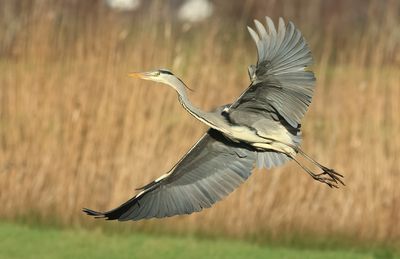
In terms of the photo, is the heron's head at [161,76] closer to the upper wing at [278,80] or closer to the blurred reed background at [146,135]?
the upper wing at [278,80]

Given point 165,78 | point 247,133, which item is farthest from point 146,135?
point 165,78

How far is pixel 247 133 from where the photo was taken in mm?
4137

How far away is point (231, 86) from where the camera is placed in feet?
24.3

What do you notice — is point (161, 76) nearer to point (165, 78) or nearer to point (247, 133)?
point (165, 78)

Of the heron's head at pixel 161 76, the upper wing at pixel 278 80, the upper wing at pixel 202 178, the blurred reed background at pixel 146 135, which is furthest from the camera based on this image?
the blurred reed background at pixel 146 135

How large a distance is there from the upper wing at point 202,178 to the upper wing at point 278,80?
0.96 ft

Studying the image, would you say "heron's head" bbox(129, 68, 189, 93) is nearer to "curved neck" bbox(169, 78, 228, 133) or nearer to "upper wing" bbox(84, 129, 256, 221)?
"curved neck" bbox(169, 78, 228, 133)

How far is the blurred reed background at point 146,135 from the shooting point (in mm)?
6629

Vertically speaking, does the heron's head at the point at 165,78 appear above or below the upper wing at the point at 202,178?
above

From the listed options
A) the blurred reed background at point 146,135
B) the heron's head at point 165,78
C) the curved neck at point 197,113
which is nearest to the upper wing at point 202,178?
the curved neck at point 197,113

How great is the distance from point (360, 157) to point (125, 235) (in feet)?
4.71

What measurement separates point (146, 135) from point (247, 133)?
2846mm

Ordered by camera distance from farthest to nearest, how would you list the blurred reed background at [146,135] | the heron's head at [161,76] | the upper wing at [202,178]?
the blurred reed background at [146,135] → the upper wing at [202,178] → the heron's head at [161,76]

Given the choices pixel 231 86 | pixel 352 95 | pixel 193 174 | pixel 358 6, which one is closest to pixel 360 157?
pixel 352 95
